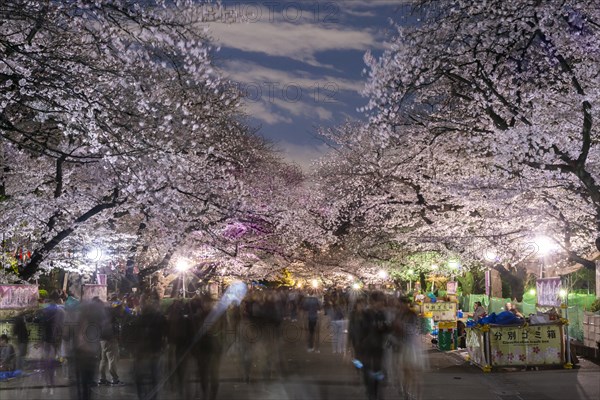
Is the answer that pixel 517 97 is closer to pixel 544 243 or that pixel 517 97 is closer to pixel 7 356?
pixel 544 243

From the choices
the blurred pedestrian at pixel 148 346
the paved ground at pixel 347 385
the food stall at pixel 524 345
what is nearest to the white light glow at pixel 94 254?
the paved ground at pixel 347 385

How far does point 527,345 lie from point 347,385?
5.16 meters

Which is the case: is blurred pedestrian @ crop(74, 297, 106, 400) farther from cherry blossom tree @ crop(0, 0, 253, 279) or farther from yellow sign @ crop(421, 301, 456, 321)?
yellow sign @ crop(421, 301, 456, 321)

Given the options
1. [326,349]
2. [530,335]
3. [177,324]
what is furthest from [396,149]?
[177,324]

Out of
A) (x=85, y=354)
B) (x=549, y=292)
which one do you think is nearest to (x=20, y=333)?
(x=85, y=354)

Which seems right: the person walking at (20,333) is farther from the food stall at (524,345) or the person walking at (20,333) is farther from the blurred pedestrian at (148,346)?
the food stall at (524,345)

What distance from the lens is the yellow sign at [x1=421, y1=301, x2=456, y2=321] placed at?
2948 cm

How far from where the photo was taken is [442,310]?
2988 cm

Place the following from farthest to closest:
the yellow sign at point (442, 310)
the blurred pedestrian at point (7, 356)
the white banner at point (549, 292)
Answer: the yellow sign at point (442, 310) → the white banner at point (549, 292) → the blurred pedestrian at point (7, 356)

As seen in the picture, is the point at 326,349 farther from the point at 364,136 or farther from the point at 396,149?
the point at 364,136

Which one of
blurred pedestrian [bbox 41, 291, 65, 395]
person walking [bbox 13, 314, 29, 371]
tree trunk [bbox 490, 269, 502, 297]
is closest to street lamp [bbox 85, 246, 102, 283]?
blurred pedestrian [bbox 41, 291, 65, 395]

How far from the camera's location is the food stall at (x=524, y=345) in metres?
16.3

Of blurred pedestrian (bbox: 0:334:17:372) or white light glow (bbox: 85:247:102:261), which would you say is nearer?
blurred pedestrian (bbox: 0:334:17:372)

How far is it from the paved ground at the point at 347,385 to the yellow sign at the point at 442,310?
1152 cm
